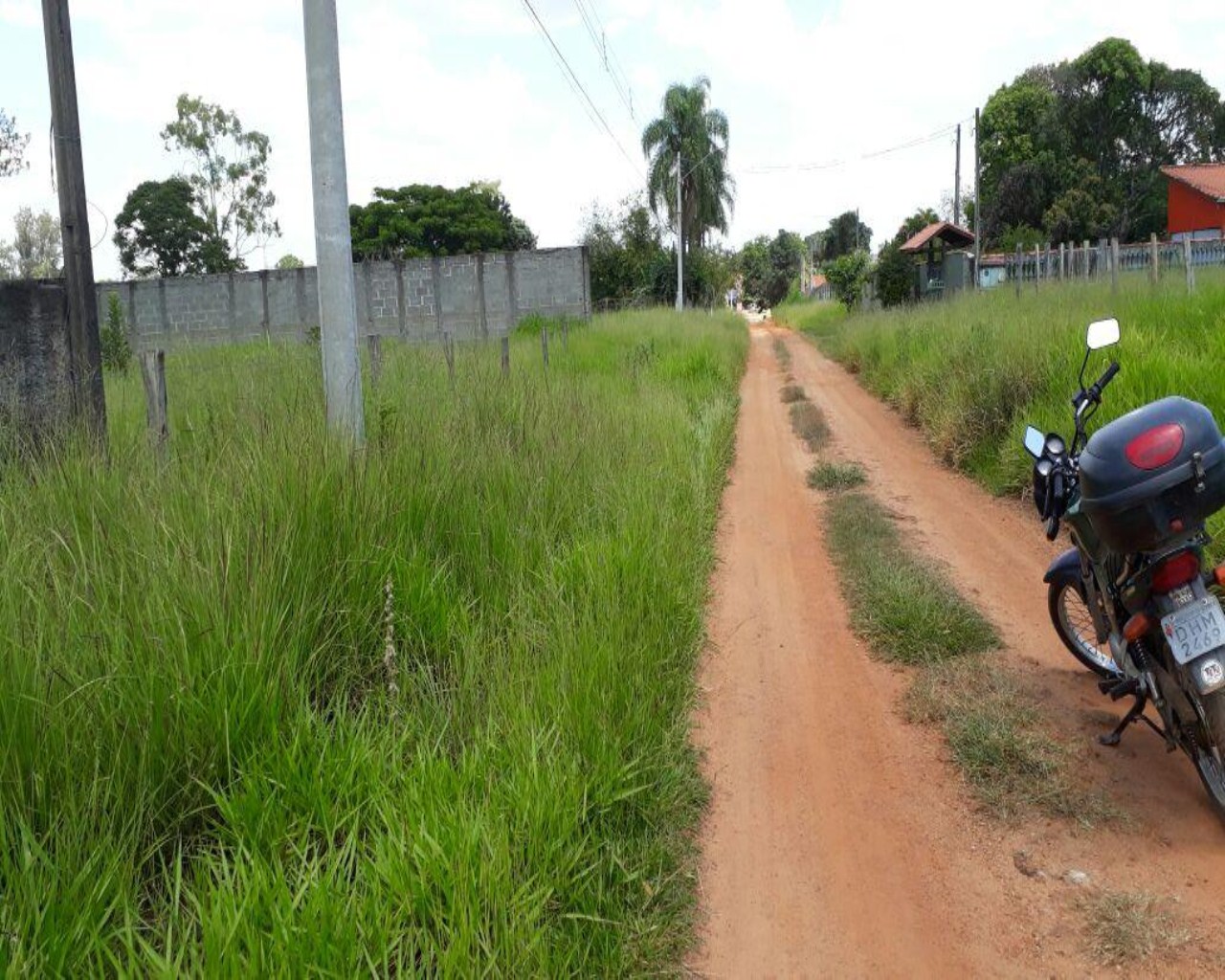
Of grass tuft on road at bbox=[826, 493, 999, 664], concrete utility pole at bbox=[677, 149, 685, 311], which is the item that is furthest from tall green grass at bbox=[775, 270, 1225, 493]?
concrete utility pole at bbox=[677, 149, 685, 311]

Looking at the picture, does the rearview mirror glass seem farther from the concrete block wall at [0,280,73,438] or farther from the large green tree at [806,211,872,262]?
the large green tree at [806,211,872,262]

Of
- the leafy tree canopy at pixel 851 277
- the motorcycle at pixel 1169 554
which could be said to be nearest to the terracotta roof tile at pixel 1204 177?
the leafy tree canopy at pixel 851 277

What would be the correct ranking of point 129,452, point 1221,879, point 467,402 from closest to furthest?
point 1221,879, point 129,452, point 467,402

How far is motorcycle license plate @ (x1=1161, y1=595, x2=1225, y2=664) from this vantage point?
317cm

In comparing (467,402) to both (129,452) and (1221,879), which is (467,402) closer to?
(129,452)

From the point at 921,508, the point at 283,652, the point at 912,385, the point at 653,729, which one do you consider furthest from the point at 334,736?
the point at 912,385

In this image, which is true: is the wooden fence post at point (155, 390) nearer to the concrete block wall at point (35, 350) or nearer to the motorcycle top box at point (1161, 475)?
the concrete block wall at point (35, 350)

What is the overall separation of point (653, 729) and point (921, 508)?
5.06 metres

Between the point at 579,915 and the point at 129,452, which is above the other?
the point at 129,452

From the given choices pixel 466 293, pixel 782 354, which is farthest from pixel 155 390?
pixel 782 354

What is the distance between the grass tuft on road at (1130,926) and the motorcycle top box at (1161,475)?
3.67 ft

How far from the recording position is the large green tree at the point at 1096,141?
150ft

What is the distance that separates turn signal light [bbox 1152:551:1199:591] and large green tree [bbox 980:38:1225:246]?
46476mm

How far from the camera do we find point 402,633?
13.2 feet
